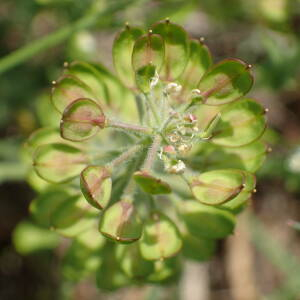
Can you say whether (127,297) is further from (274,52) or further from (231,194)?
(231,194)

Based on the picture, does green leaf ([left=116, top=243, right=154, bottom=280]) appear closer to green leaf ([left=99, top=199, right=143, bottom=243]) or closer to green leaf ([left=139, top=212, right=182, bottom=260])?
green leaf ([left=139, top=212, right=182, bottom=260])

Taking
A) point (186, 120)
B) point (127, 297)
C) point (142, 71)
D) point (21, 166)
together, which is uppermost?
point (142, 71)

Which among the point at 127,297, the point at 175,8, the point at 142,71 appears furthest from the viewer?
the point at 127,297

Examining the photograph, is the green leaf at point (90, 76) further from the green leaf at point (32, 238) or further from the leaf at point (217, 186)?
the green leaf at point (32, 238)

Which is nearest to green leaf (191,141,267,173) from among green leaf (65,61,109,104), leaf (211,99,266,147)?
leaf (211,99,266,147)

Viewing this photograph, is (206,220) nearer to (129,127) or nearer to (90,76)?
(129,127)

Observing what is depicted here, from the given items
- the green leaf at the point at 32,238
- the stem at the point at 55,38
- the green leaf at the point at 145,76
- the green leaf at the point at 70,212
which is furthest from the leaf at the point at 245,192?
the green leaf at the point at 32,238

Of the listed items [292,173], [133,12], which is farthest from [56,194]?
[133,12]
